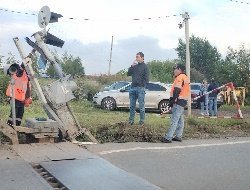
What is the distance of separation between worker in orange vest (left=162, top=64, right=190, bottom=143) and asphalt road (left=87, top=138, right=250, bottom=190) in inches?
11.8

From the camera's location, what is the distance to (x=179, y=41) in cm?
7669

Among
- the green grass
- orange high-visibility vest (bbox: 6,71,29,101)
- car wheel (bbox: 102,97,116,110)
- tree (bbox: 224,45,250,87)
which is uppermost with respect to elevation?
tree (bbox: 224,45,250,87)

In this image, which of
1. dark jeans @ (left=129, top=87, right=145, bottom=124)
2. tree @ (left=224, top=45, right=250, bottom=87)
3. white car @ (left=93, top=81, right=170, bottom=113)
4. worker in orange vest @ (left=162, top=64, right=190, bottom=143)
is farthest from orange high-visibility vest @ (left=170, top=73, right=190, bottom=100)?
tree @ (left=224, top=45, right=250, bottom=87)

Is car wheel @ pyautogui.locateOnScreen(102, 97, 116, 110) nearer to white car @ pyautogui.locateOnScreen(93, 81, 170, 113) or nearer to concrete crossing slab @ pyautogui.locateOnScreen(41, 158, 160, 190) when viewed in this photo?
white car @ pyautogui.locateOnScreen(93, 81, 170, 113)

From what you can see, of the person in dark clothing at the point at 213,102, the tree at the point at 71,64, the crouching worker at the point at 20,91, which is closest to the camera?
the crouching worker at the point at 20,91

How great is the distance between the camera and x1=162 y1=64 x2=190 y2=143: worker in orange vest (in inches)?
406

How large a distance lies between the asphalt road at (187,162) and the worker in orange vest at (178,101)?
0.30 m

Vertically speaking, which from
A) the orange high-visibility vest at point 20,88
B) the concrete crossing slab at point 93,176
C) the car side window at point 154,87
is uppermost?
the car side window at point 154,87

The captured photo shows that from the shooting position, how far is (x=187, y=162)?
8.09m

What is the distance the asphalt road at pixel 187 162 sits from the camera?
259 inches

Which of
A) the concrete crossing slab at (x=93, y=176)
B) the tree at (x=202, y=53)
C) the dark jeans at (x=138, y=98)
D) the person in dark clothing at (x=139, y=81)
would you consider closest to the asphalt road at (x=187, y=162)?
the concrete crossing slab at (x=93, y=176)

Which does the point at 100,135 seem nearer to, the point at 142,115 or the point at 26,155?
the point at 142,115

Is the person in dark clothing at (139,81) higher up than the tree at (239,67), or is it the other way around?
the tree at (239,67)

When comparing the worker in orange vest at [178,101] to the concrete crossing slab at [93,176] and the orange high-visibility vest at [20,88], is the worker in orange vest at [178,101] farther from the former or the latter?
the orange high-visibility vest at [20,88]
